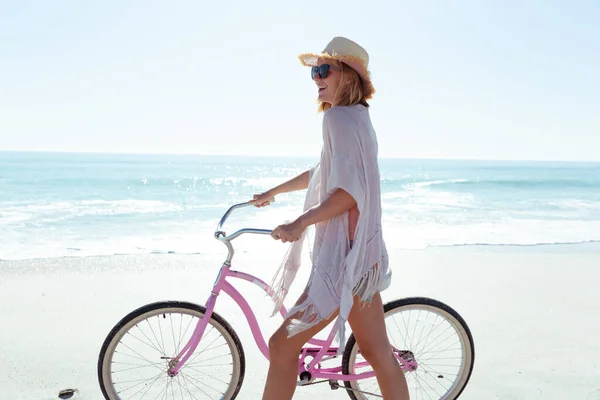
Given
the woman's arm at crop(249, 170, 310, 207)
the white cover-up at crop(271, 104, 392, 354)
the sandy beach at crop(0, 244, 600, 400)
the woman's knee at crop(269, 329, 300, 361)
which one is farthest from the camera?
the sandy beach at crop(0, 244, 600, 400)

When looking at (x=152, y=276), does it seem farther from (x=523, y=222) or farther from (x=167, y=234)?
(x=523, y=222)

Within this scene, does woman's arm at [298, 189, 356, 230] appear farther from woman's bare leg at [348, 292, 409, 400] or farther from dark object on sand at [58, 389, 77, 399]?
dark object on sand at [58, 389, 77, 399]

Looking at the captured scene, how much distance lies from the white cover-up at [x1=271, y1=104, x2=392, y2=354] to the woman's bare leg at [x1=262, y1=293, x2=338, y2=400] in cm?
5

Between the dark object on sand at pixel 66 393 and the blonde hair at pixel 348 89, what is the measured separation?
244cm

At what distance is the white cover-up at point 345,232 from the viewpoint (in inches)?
88.4

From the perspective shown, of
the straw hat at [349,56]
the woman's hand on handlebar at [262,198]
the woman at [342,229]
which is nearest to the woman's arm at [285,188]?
the woman's hand on handlebar at [262,198]

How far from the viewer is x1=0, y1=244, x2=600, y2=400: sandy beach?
12.1ft

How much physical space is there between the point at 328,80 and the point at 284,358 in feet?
3.89

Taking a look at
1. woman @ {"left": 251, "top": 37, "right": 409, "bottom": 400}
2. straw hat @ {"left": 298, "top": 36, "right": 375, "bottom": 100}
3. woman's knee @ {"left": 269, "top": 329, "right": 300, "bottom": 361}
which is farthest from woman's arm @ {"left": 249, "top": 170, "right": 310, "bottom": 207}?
woman's knee @ {"left": 269, "top": 329, "right": 300, "bottom": 361}

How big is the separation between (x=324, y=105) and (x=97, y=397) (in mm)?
2257

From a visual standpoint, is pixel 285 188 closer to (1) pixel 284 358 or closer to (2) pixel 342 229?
(2) pixel 342 229

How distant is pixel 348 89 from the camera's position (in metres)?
2.33

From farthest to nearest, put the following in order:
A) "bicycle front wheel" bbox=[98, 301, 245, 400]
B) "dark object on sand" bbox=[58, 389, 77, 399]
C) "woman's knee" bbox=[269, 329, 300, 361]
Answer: "dark object on sand" bbox=[58, 389, 77, 399], "bicycle front wheel" bbox=[98, 301, 245, 400], "woman's knee" bbox=[269, 329, 300, 361]

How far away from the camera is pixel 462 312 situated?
17.3 feet
